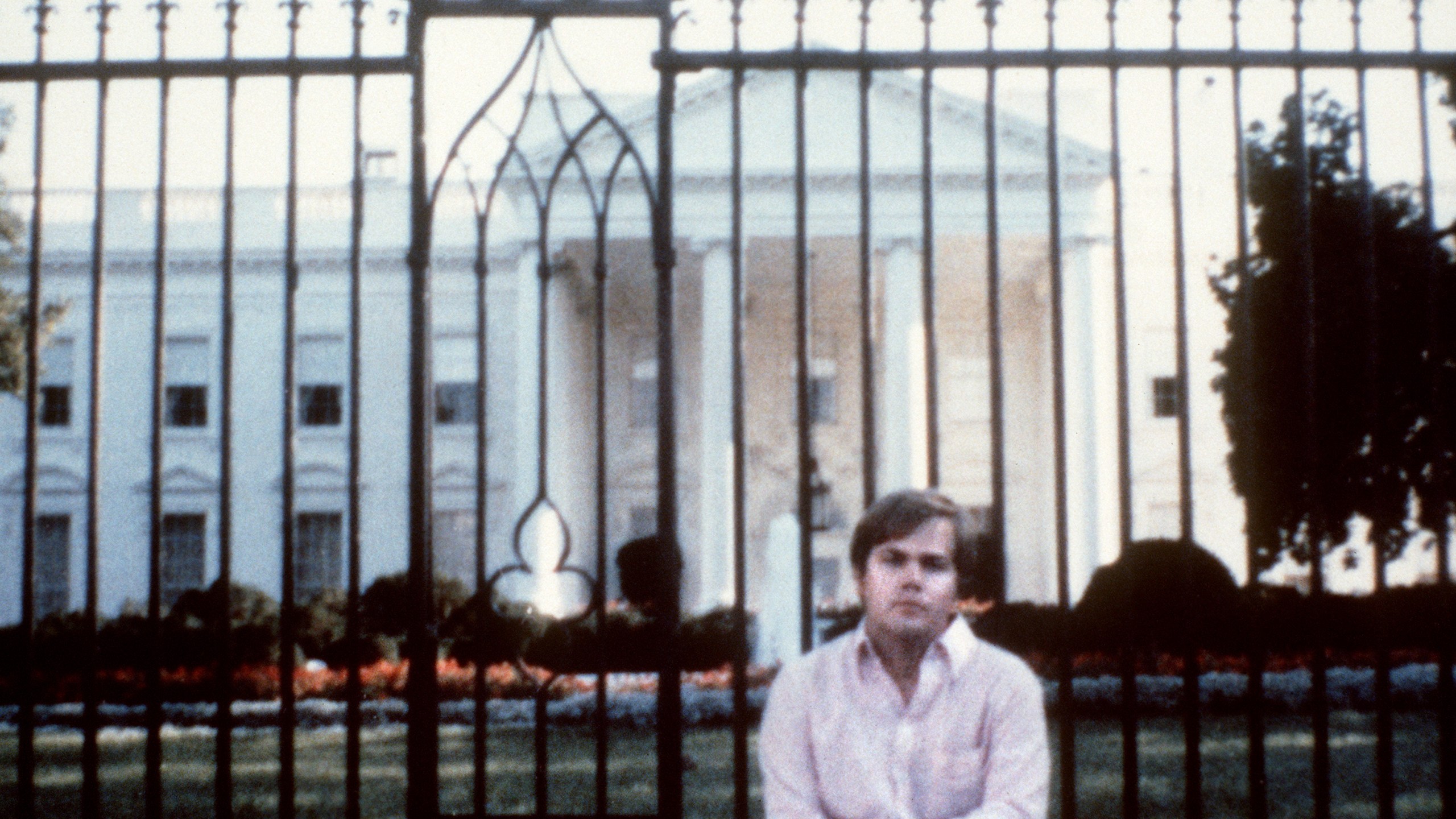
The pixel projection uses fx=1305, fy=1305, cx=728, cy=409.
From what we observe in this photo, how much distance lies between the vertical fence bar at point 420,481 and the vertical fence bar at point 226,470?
1.43 ft

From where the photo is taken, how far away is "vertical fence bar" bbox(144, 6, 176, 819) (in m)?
3.25

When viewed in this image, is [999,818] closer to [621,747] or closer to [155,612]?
[155,612]

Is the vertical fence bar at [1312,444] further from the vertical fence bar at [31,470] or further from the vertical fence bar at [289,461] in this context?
the vertical fence bar at [31,470]

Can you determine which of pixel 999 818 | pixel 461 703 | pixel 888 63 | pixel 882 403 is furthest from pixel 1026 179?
pixel 999 818

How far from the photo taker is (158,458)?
11.1 ft

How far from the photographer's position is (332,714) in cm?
997

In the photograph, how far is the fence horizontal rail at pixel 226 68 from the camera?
341cm

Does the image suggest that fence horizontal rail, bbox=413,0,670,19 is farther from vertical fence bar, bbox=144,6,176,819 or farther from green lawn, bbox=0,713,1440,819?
green lawn, bbox=0,713,1440,819

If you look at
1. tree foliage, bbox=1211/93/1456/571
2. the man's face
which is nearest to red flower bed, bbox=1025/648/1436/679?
tree foliage, bbox=1211/93/1456/571

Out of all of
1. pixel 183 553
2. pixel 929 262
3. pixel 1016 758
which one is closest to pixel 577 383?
pixel 183 553

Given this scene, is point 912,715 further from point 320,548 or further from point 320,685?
point 320,548

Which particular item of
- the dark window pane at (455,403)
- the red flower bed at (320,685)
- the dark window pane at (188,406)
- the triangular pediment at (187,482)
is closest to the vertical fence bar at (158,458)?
the red flower bed at (320,685)

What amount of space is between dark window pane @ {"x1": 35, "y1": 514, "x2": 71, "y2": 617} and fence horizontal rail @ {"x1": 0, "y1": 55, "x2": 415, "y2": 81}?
22964mm

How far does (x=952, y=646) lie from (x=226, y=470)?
192 centimetres
